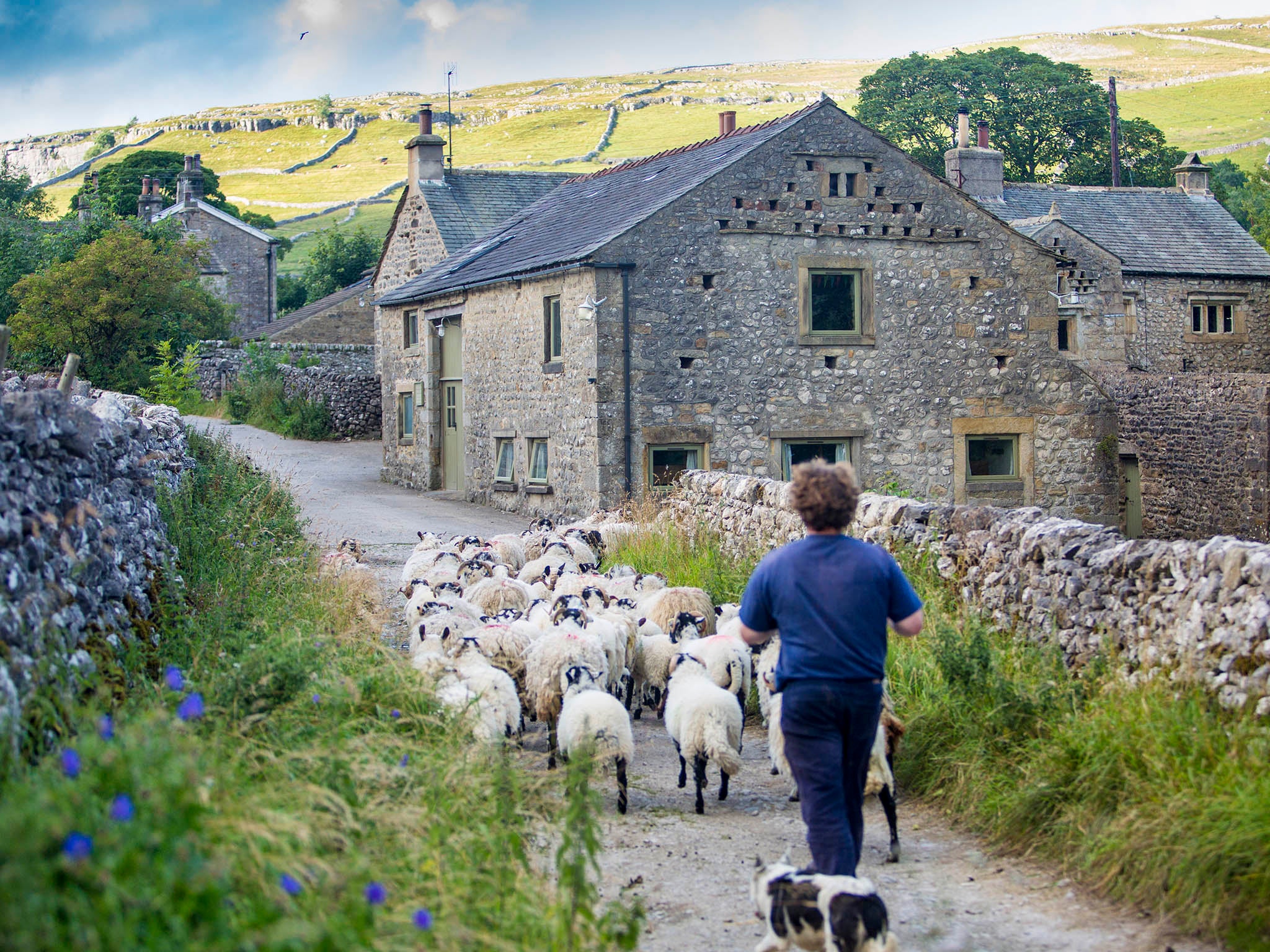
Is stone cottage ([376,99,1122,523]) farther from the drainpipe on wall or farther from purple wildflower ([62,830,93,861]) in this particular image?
purple wildflower ([62,830,93,861])

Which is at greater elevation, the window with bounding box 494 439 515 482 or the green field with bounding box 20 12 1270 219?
the green field with bounding box 20 12 1270 219

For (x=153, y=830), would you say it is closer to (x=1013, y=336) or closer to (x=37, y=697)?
(x=37, y=697)

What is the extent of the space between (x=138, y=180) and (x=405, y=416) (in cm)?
4804

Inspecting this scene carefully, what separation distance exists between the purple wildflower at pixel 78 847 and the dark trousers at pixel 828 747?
2850mm

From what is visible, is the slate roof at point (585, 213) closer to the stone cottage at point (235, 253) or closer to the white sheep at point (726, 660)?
the white sheep at point (726, 660)

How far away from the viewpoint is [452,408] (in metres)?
25.0

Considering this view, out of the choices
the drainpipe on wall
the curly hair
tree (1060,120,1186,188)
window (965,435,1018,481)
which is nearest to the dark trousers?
the curly hair

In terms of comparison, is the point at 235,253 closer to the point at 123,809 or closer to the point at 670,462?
the point at 670,462

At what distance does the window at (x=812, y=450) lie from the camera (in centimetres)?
1941

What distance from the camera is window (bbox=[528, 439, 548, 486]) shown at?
2052 centimetres

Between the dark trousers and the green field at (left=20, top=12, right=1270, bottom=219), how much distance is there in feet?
268

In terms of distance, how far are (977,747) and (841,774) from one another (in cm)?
217

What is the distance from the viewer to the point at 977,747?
22.1ft

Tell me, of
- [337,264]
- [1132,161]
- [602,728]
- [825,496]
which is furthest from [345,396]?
[1132,161]
